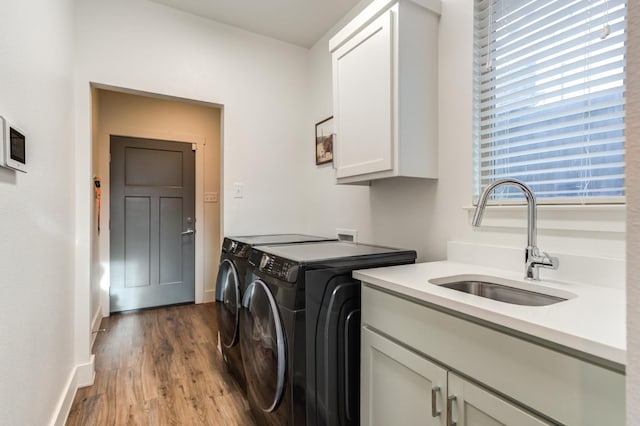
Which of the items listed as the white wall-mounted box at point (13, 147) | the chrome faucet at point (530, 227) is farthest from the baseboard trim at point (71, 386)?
the chrome faucet at point (530, 227)

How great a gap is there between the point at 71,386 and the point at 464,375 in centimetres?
217

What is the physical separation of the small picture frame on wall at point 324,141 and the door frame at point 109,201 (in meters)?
1.79

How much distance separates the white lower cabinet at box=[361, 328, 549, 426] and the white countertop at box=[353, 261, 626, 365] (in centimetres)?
20

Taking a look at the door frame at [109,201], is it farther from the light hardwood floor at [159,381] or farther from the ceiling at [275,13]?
the ceiling at [275,13]

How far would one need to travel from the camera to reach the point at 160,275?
3559 millimetres

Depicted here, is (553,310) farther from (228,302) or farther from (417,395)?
(228,302)

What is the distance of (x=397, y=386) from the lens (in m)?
1.08

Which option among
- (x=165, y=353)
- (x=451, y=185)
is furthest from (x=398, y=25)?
(x=165, y=353)

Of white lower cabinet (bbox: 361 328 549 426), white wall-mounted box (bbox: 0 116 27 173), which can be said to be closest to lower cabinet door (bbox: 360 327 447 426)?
white lower cabinet (bbox: 361 328 549 426)

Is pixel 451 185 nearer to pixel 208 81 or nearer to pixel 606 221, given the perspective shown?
pixel 606 221

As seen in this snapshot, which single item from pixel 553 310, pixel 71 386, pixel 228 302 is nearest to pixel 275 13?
pixel 228 302

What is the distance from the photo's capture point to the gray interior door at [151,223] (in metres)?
3.37

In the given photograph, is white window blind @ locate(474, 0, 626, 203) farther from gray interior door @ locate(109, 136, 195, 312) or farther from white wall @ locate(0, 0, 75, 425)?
gray interior door @ locate(109, 136, 195, 312)

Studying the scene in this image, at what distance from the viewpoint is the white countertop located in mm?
614
